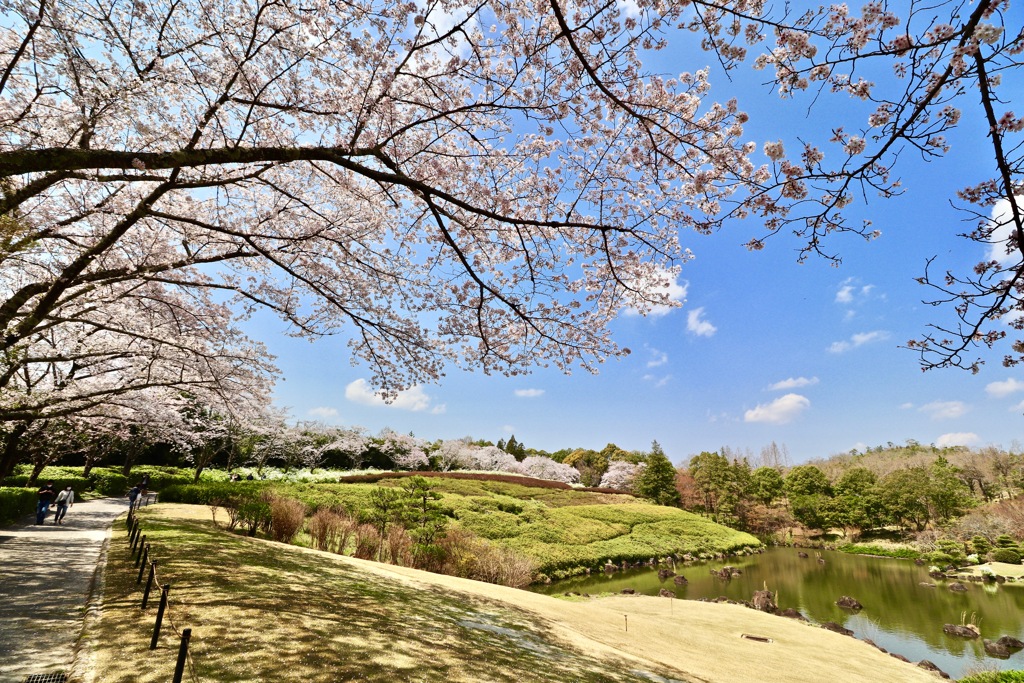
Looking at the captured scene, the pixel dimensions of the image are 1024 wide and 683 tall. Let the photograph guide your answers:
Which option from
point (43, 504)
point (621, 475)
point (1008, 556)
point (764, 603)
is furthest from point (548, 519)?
point (621, 475)

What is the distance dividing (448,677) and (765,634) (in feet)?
32.5

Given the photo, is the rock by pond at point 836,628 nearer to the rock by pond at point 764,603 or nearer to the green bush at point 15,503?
the rock by pond at point 764,603

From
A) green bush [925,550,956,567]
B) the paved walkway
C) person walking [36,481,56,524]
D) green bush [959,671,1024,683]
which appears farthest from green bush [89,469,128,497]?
green bush [925,550,956,567]

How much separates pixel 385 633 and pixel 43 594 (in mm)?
5153

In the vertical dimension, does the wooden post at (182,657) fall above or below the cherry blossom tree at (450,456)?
below

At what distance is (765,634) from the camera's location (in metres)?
10.6

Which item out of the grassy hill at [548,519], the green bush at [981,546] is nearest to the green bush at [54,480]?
the grassy hill at [548,519]

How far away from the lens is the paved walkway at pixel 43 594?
4.18m

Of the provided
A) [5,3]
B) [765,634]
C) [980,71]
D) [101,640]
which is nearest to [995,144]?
[980,71]

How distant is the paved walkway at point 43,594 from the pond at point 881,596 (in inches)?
520

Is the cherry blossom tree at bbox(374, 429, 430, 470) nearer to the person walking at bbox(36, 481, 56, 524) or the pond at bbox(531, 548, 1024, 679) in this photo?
the pond at bbox(531, 548, 1024, 679)

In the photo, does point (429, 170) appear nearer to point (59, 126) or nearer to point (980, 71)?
point (59, 126)

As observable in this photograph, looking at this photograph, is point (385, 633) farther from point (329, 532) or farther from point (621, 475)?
point (621, 475)

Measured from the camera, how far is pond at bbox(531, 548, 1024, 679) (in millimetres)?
11955
